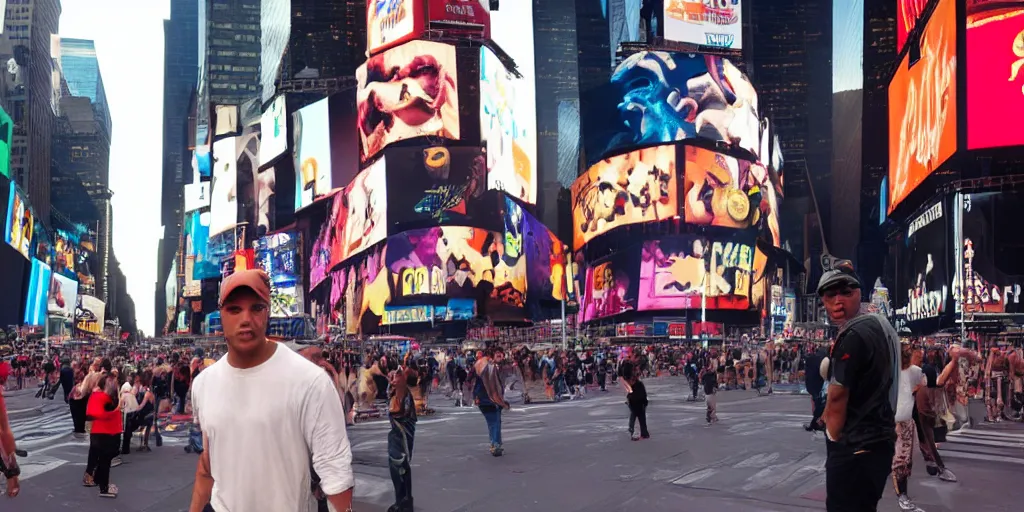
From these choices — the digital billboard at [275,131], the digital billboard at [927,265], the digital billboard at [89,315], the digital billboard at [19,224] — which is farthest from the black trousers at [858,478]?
the digital billboard at [89,315]

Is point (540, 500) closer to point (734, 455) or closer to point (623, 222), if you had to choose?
point (734, 455)

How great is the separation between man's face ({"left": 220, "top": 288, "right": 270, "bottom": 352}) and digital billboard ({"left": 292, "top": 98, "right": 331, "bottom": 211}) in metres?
95.7

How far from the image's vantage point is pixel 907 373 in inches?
361

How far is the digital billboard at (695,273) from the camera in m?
87.2

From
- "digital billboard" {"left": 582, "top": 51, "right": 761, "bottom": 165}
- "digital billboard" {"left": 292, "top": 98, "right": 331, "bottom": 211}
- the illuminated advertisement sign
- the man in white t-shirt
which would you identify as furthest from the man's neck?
"digital billboard" {"left": 292, "top": 98, "right": 331, "bottom": 211}

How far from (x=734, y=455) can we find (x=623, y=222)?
7731 cm

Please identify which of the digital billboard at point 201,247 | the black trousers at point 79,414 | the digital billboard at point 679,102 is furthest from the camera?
the digital billboard at point 201,247

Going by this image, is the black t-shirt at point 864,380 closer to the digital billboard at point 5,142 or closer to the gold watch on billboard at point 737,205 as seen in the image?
the digital billboard at point 5,142

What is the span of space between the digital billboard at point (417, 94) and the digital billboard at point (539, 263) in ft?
40.2

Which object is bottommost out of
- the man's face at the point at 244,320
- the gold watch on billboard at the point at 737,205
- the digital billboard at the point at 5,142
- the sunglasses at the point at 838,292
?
the man's face at the point at 244,320

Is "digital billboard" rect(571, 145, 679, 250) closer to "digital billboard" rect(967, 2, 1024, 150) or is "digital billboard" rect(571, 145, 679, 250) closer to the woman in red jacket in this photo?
"digital billboard" rect(967, 2, 1024, 150)

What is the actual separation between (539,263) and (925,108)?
42.1m

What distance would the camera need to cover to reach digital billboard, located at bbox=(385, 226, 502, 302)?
82.8m

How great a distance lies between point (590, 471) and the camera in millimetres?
12211
